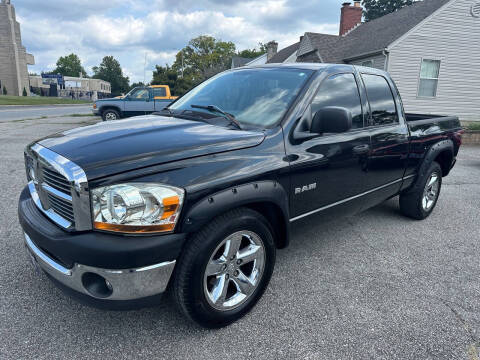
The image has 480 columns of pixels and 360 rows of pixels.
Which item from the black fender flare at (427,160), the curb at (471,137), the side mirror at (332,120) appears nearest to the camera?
the side mirror at (332,120)

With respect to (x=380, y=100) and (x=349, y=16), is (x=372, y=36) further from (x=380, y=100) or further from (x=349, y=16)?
(x=380, y=100)

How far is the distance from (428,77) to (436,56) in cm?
88

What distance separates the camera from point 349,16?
23000 mm

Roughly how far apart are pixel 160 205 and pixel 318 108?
1630 millimetres

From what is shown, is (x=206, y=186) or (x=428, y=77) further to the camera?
(x=428, y=77)

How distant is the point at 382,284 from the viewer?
9.59 ft

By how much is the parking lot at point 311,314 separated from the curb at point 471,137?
9075mm

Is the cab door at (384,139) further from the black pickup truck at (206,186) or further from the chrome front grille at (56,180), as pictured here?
the chrome front grille at (56,180)

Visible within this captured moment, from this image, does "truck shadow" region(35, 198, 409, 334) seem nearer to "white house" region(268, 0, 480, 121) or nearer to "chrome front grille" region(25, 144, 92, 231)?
"chrome front grille" region(25, 144, 92, 231)

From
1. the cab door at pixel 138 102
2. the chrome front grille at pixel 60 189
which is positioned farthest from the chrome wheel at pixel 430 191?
the cab door at pixel 138 102

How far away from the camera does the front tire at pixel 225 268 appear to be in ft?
6.65

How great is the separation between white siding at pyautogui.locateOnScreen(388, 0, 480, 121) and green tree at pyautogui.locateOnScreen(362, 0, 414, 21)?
36.8 metres

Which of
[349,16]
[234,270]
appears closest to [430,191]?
[234,270]

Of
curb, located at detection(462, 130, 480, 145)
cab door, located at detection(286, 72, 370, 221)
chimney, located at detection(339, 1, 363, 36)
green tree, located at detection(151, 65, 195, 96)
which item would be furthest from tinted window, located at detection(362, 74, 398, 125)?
green tree, located at detection(151, 65, 195, 96)
